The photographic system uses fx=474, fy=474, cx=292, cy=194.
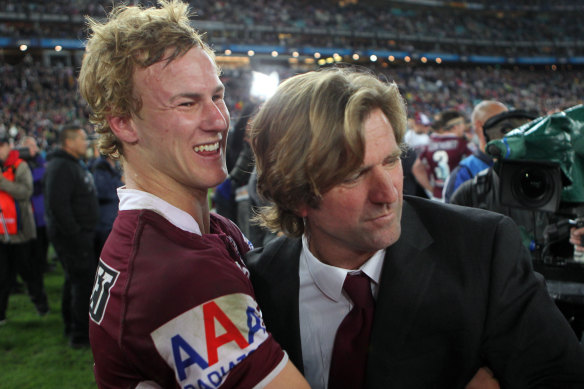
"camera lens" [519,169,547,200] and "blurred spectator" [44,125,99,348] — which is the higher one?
"camera lens" [519,169,547,200]

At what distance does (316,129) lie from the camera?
144cm

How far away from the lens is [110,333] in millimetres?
1331

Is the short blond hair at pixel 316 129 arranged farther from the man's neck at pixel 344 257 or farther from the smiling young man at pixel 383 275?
the man's neck at pixel 344 257

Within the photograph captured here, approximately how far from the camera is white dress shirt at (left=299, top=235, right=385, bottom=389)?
4.93ft

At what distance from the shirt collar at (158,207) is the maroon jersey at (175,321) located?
107mm

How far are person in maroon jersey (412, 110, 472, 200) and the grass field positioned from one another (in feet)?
13.1

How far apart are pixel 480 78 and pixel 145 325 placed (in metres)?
46.3

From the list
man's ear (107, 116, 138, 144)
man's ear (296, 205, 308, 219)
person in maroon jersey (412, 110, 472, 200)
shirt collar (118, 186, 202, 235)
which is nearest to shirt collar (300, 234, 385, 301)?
man's ear (296, 205, 308, 219)

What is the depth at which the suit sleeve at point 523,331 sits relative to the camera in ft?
4.17

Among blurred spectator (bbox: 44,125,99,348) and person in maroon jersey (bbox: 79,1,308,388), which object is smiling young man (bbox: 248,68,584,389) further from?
blurred spectator (bbox: 44,125,99,348)

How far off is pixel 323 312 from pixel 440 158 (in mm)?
4144

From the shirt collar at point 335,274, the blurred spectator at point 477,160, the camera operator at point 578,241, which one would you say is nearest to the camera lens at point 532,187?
the camera operator at point 578,241

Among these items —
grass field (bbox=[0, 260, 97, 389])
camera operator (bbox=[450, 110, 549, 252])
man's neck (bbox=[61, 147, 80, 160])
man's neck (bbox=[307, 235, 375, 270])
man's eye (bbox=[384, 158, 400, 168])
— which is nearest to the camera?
man's eye (bbox=[384, 158, 400, 168])

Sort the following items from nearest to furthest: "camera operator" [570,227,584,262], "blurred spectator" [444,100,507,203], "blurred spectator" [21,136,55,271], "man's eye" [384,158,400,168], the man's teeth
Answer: "man's eye" [384,158,400,168] < the man's teeth < "camera operator" [570,227,584,262] < "blurred spectator" [444,100,507,203] < "blurred spectator" [21,136,55,271]
